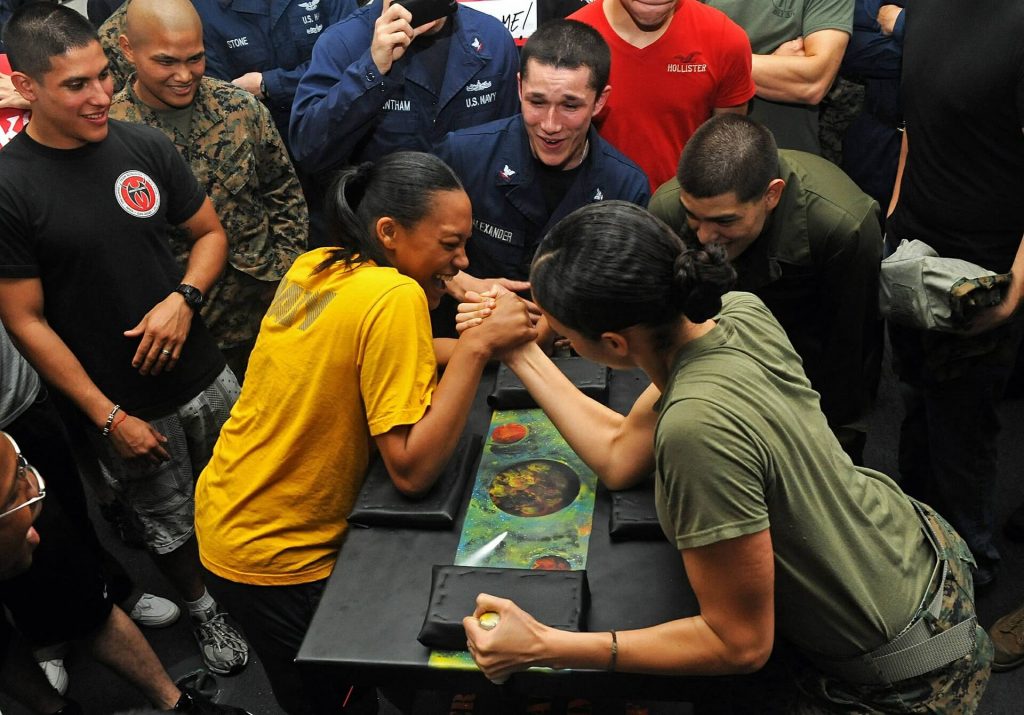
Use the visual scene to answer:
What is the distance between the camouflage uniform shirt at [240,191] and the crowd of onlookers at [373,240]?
10 millimetres

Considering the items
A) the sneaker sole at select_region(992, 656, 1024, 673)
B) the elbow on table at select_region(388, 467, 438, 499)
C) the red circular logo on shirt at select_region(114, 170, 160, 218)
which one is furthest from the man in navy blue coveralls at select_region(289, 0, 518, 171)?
the sneaker sole at select_region(992, 656, 1024, 673)

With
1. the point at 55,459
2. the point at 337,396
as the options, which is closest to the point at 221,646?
the point at 55,459

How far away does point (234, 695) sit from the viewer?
2.57 metres

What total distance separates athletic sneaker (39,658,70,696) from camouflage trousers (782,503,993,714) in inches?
82.2

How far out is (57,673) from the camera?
8.58ft

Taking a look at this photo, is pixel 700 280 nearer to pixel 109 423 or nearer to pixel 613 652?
pixel 613 652

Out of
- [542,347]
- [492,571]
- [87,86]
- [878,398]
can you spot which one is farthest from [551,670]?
[878,398]

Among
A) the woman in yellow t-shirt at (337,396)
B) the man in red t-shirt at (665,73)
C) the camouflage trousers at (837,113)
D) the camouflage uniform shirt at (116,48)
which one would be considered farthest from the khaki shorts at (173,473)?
the camouflage trousers at (837,113)

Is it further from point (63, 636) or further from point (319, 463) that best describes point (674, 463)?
point (63, 636)

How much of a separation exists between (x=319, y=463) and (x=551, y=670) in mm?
652

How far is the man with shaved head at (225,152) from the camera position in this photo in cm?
274

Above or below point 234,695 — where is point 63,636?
above

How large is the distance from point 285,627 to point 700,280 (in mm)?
1154

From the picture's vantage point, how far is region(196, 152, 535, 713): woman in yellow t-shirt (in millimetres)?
1684
